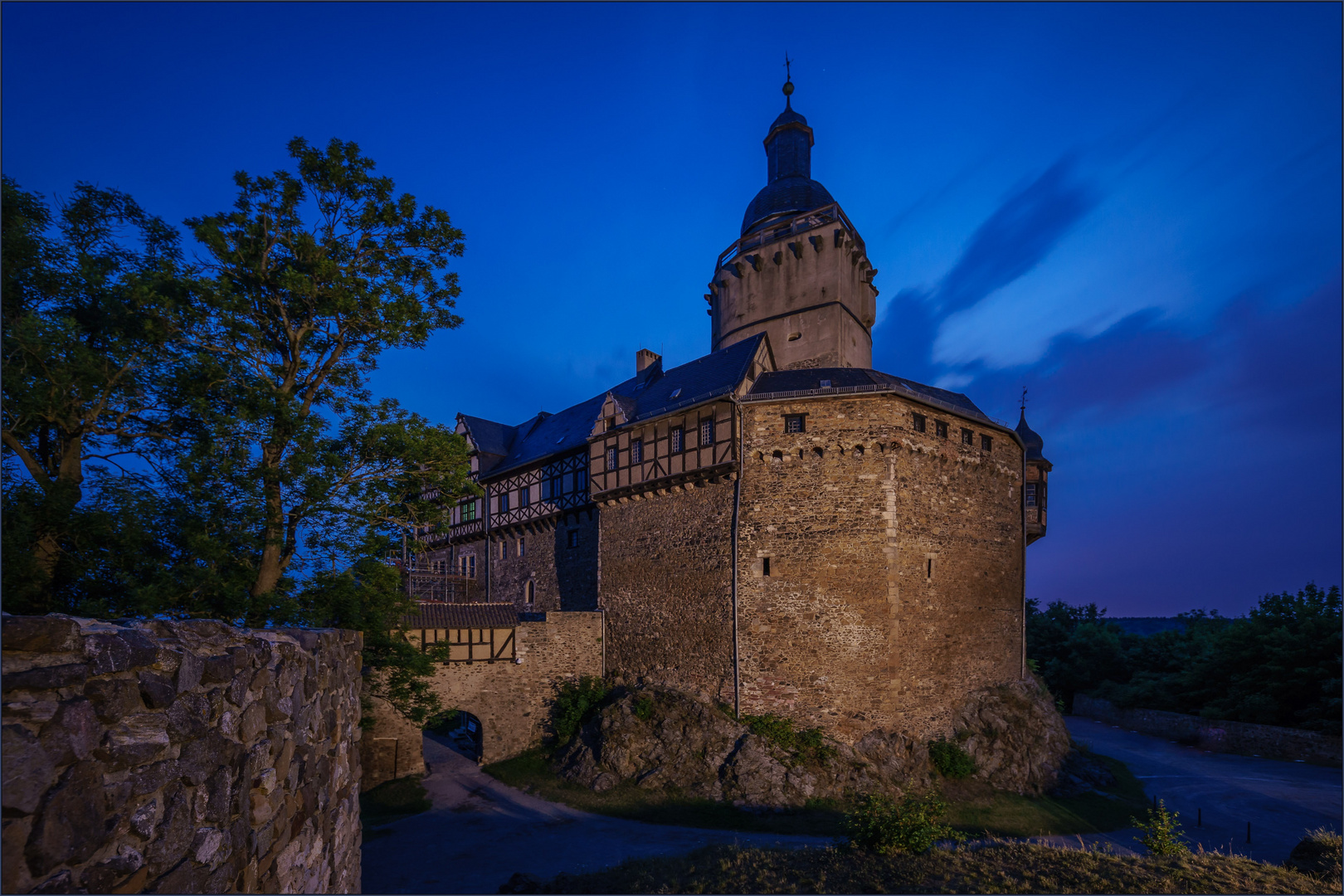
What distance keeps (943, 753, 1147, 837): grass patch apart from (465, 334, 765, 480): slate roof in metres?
14.3

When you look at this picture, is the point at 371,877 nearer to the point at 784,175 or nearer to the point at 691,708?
the point at 691,708

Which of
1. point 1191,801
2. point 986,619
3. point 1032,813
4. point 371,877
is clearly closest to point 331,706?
point 371,877

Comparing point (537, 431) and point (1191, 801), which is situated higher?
point (537, 431)

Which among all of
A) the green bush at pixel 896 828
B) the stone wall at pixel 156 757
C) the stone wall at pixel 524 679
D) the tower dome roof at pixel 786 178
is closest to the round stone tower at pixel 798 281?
the tower dome roof at pixel 786 178

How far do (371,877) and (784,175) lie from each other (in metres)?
31.5

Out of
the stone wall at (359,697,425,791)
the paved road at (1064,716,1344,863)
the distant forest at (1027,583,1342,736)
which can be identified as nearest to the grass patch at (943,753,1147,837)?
the paved road at (1064,716,1344,863)

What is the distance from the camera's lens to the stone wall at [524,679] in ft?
72.3

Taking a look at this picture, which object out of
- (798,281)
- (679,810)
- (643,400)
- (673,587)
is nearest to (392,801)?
(679,810)

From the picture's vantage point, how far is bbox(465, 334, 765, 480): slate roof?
23969 millimetres

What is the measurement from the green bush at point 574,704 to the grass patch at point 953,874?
10.2 metres

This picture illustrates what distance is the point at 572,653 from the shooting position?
23938 mm

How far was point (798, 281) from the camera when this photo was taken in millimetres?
27969

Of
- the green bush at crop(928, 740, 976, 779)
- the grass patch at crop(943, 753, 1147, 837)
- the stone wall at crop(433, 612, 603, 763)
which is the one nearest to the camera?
the grass patch at crop(943, 753, 1147, 837)

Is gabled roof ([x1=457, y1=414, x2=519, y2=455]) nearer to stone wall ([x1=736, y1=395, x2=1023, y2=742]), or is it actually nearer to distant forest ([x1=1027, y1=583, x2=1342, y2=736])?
stone wall ([x1=736, y1=395, x2=1023, y2=742])
